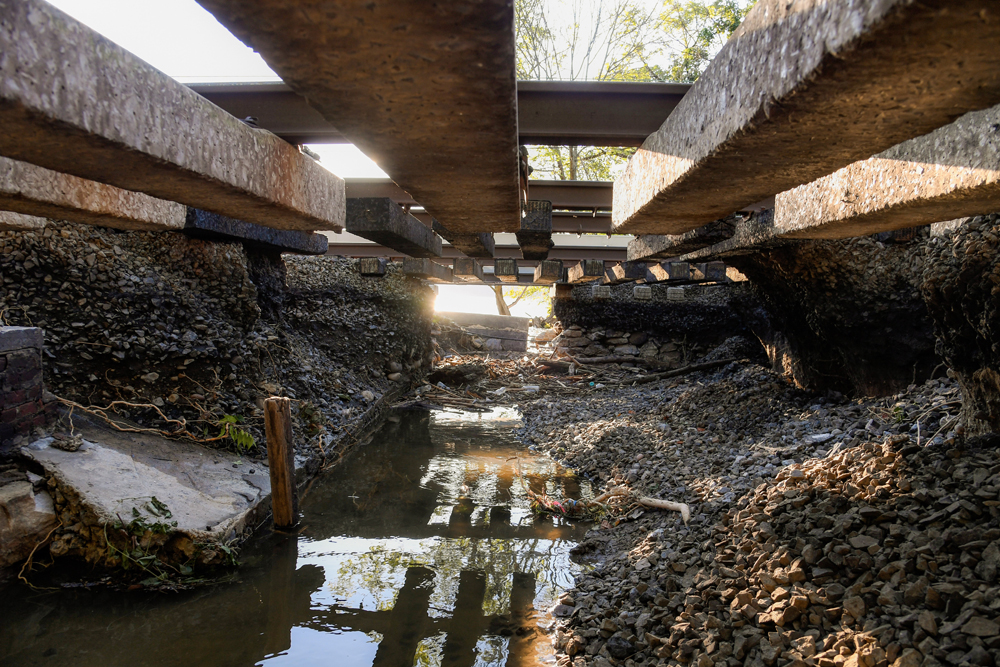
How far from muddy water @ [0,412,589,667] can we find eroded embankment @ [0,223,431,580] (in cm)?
67

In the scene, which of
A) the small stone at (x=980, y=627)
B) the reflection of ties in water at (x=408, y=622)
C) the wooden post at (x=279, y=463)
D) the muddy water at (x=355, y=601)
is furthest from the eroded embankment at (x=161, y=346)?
the small stone at (x=980, y=627)

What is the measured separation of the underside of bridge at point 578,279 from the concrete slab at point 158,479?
0.14 ft

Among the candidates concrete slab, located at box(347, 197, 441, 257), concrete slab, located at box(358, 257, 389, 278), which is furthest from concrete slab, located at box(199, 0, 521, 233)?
concrete slab, located at box(358, 257, 389, 278)

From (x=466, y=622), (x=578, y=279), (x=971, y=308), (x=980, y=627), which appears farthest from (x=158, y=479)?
(x=578, y=279)

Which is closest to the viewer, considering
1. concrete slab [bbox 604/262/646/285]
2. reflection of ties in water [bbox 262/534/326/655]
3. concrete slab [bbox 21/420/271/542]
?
reflection of ties in water [bbox 262/534/326/655]

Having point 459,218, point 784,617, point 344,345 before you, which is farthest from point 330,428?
point 784,617

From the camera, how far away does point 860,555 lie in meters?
3.19

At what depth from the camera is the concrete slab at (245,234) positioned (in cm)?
716

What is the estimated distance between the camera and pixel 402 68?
1459mm

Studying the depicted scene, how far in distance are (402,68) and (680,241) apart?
405 cm

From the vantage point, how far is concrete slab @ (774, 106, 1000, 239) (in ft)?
6.71

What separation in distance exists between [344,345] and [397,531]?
20.4 feet

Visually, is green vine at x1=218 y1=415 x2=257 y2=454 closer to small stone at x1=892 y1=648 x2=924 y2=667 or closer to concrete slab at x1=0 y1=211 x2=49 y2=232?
concrete slab at x1=0 y1=211 x2=49 y2=232

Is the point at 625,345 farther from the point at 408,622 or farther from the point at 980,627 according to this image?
the point at 980,627
